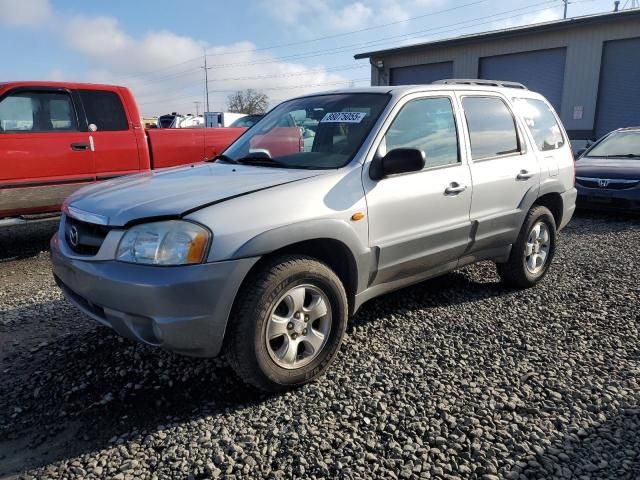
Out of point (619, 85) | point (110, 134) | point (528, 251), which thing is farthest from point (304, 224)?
point (619, 85)

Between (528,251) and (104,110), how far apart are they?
5.38 metres

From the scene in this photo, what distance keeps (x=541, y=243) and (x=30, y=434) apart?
172 inches

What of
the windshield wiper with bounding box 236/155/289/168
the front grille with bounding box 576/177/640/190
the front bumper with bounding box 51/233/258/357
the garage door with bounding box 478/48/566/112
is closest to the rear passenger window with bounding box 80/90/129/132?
the windshield wiper with bounding box 236/155/289/168

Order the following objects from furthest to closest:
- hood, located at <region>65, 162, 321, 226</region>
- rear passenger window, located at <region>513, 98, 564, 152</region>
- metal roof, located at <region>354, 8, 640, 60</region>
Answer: metal roof, located at <region>354, 8, 640, 60</region> → rear passenger window, located at <region>513, 98, 564, 152</region> → hood, located at <region>65, 162, 321, 226</region>

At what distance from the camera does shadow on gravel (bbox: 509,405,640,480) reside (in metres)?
2.32

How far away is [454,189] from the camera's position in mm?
3785

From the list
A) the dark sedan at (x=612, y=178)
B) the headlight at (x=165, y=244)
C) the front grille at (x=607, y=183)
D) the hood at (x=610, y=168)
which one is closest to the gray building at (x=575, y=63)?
the dark sedan at (x=612, y=178)

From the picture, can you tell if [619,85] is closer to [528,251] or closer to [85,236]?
[528,251]

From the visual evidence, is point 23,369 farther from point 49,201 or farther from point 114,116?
point 114,116

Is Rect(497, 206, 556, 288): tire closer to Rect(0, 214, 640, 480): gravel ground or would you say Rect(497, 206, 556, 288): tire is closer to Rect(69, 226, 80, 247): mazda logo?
Rect(0, 214, 640, 480): gravel ground

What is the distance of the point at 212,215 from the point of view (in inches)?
104

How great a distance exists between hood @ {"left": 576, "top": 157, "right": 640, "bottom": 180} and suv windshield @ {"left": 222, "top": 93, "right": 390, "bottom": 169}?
6408 millimetres

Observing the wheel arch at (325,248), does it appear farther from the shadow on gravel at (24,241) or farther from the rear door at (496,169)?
the shadow on gravel at (24,241)

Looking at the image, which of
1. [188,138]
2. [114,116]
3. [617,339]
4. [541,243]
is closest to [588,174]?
[541,243]
